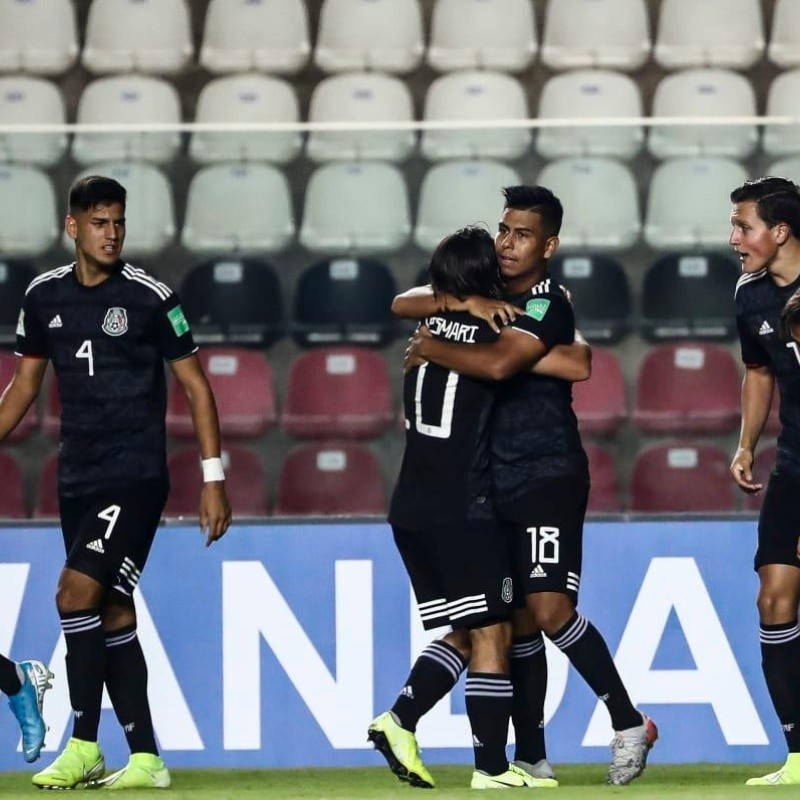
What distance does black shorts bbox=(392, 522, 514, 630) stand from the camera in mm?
4609

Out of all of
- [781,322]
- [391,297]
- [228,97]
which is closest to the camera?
[781,322]

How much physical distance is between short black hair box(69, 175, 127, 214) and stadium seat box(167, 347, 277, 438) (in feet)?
3.82

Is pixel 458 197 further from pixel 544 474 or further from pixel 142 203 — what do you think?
pixel 544 474

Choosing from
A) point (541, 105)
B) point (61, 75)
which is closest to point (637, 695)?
point (541, 105)

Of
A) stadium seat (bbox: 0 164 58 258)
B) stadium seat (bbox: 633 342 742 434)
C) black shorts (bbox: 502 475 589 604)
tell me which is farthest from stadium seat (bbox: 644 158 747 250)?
stadium seat (bbox: 0 164 58 258)

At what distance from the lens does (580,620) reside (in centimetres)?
484

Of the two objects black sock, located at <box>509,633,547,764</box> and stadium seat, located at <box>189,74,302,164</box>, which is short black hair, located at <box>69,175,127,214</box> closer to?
black sock, located at <box>509,633,547,764</box>

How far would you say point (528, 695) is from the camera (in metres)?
4.97

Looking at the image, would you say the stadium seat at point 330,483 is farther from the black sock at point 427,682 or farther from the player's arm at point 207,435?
the black sock at point 427,682

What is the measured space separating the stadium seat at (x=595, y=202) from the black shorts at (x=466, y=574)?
5.63ft

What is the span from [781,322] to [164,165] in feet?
7.90

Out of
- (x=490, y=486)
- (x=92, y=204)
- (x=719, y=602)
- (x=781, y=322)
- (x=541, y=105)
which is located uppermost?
(x=541, y=105)

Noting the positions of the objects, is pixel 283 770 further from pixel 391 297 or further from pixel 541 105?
pixel 541 105

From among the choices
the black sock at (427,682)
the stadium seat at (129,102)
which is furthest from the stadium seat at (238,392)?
the stadium seat at (129,102)
